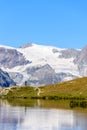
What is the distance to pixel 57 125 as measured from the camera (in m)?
103

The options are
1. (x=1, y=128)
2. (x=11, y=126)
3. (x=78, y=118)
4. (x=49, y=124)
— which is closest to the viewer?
(x=1, y=128)

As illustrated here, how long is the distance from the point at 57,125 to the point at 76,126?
478cm

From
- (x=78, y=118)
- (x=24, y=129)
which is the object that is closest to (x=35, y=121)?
(x=78, y=118)

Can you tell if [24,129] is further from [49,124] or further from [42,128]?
[49,124]

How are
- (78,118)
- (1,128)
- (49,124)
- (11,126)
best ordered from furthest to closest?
(78,118) < (49,124) < (11,126) < (1,128)

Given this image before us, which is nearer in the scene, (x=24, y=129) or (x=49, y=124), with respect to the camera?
(x=24, y=129)

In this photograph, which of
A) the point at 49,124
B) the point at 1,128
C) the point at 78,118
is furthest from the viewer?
the point at 78,118

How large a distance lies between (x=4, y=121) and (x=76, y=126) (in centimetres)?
1610

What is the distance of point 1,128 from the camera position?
9094cm

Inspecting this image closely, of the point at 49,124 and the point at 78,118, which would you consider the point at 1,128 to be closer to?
the point at 49,124

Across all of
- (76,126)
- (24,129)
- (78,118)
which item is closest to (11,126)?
(24,129)

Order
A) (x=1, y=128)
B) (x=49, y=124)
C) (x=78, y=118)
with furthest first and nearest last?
(x=78, y=118) < (x=49, y=124) < (x=1, y=128)

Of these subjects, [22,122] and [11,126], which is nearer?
[11,126]

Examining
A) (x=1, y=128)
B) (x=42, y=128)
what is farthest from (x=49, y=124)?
(x=1, y=128)
